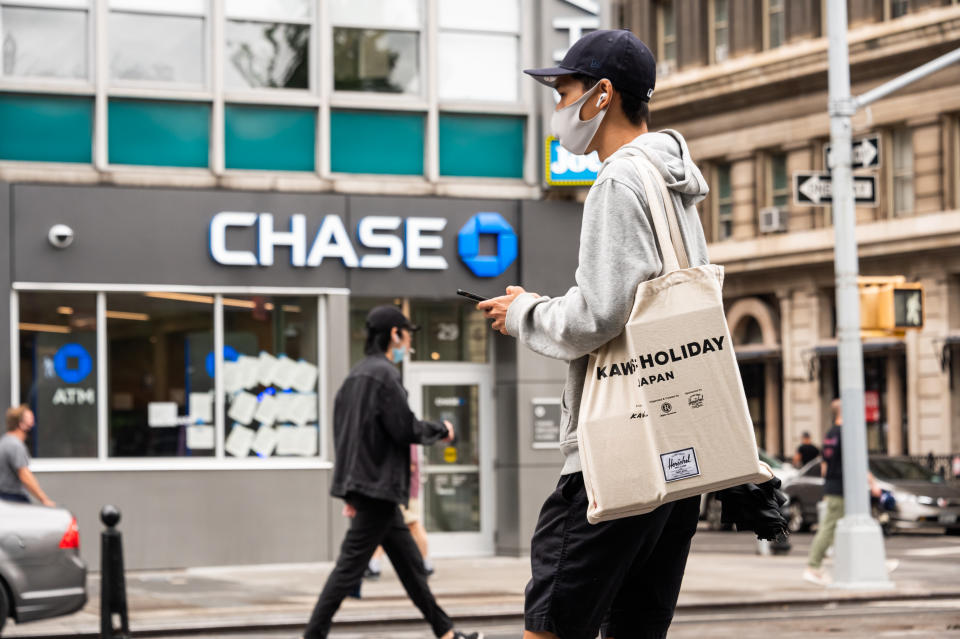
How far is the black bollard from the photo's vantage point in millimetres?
9586

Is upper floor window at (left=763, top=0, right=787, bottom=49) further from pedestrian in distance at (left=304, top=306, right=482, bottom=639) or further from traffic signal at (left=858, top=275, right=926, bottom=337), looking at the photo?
pedestrian in distance at (left=304, top=306, right=482, bottom=639)

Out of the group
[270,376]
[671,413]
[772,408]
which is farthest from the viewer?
[772,408]

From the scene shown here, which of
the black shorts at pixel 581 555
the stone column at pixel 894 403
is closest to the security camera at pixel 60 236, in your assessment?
the black shorts at pixel 581 555

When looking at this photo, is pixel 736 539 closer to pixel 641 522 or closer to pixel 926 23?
pixel 926 23

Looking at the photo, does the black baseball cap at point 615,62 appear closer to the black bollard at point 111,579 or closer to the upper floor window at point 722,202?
the black bollard at point 111,579

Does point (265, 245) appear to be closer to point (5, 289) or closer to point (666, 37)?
point (5, 289)

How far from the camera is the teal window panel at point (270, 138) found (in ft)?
56.0

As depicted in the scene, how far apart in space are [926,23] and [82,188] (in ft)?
84.9

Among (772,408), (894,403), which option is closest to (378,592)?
(894,403)

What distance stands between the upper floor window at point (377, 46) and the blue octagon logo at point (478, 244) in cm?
169

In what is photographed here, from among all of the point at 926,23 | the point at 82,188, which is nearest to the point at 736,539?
the point at 82,188

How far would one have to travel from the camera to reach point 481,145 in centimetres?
1797

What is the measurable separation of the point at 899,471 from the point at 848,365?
1345 centimetres

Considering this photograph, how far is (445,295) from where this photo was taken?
17562 mm
